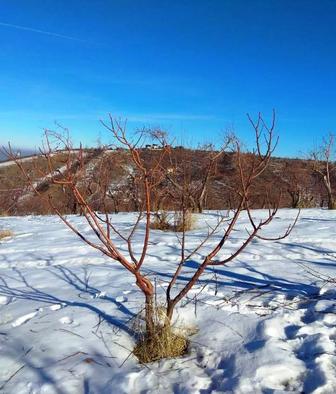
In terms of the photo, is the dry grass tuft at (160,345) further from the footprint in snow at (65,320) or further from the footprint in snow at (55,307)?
the footprint in snow at (55,307)

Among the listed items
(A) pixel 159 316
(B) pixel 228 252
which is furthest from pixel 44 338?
(B) pixel 228 252

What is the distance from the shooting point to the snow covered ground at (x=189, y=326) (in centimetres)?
235

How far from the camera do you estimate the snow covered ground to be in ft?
7.72

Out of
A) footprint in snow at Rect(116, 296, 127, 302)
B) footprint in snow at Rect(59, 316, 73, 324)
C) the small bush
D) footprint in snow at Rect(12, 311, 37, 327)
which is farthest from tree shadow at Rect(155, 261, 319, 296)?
the small bush

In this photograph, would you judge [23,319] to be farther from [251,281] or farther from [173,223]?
[173,223]

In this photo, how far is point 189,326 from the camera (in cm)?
304

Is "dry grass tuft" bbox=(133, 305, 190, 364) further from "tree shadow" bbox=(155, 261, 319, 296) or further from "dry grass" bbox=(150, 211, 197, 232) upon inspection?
"dry grass" bbox=(150, 211, 197, 232)

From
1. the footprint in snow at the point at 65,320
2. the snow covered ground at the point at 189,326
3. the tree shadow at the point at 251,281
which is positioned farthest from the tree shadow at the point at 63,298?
the tree shadow at the point at 251,281

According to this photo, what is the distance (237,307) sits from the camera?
3.29 m

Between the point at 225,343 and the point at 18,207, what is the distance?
61.6 feet

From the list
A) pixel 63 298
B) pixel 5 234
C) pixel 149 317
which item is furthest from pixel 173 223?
pixel 149 317

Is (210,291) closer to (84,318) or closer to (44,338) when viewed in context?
(84,318)

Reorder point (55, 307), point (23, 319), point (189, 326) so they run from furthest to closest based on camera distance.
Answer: point (55, 307), point (23, 319), point (189, 326)

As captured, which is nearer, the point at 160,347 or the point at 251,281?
the point at 160,347
